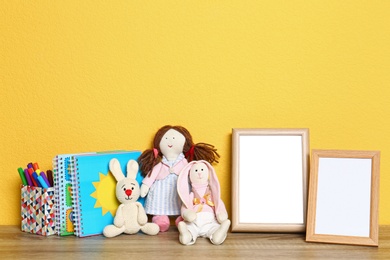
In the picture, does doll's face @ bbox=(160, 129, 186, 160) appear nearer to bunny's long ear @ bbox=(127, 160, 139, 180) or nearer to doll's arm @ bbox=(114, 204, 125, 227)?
bunny's long ear @ bbox=(127, 160, 139, 180)

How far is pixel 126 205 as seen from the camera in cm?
154

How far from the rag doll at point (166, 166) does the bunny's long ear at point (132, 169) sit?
0.10ft

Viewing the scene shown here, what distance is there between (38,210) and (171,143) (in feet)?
1.30

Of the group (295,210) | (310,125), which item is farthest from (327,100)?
(295,210)

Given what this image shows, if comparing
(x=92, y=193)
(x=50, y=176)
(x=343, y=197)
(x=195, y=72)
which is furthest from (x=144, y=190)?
(x=343, y=197)

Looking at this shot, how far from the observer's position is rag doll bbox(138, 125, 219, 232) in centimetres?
159

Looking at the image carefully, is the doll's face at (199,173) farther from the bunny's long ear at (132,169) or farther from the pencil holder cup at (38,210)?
the pencil holder cup at (38,210)

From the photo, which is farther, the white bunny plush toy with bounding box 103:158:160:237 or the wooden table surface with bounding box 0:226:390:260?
the white bunny plush toy with bounding box 103:158:160:237

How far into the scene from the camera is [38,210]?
5.10ft

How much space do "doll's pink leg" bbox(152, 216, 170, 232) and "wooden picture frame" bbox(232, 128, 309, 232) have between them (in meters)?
0.18

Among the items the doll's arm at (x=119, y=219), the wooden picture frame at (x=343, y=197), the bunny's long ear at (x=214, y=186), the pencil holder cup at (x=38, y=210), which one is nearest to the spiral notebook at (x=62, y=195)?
the pencil holder cup at (x=38, y=210)

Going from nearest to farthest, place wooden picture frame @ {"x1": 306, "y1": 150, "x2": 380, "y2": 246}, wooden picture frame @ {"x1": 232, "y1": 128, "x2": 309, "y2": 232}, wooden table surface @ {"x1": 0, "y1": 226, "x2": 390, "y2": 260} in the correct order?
1. wooden table surface @ {"x1": 0, "y1": 226, "x2": 390, "y2": 260}
2. wooden picture frame @ {"x1": 306, "y1": 150, "x2": 380, "y2": 246}
3. wooden picture frame @ {"x1": 232, "y1": 128, "x2": 309, "y2": 232}

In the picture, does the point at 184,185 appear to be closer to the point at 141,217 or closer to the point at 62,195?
the point at 141,217

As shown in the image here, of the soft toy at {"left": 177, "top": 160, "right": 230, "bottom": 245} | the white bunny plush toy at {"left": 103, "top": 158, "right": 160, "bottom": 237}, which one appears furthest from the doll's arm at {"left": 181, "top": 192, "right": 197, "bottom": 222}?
the white bunny plush toy at {"left": 103, "top": 158, "right": 160, "bottom": 237}
